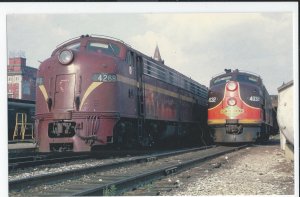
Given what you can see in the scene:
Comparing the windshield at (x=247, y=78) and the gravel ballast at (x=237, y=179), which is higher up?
the windshield at (x=247, y=78)

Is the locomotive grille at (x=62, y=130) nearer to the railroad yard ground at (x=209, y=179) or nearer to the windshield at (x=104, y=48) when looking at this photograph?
the railroad yard ground at (x=209, y=179)

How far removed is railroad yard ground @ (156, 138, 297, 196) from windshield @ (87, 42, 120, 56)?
3.65m

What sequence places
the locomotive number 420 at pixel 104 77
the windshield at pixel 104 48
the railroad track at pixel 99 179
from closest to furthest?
the railroad track at pixel 99 179, the locomotive number 420 at pixel 104 77, the windshield at pixel 104 48

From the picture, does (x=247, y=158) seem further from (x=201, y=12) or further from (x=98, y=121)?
(x=201, y=12)

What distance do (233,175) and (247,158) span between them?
3049mm

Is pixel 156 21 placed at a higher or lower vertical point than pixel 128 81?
higher

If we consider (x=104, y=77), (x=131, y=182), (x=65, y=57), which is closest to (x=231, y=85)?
(x=104, y=77)

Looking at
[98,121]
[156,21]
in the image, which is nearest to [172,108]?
[98,121]

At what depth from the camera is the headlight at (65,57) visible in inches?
387

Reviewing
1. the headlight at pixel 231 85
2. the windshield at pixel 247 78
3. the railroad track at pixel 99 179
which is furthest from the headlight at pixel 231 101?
the railroad track at pixel 99 179

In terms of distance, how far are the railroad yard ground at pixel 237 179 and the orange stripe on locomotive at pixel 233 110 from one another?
3888mm

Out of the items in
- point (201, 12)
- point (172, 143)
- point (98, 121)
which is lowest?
point (172, 143)

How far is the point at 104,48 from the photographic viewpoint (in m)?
10.5

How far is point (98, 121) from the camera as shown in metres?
9.47
